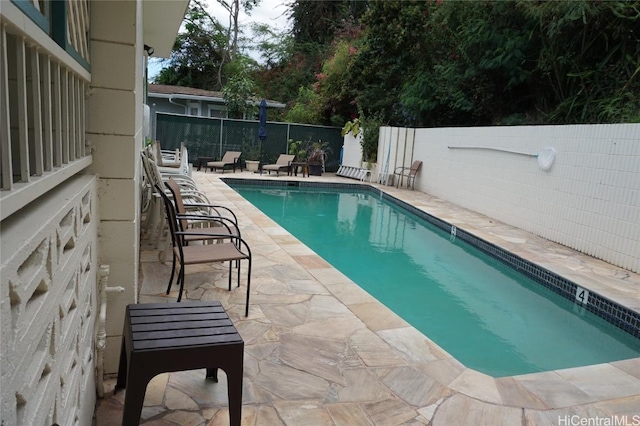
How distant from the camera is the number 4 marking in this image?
4609mm

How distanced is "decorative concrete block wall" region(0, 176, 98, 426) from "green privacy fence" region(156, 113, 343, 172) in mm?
12297

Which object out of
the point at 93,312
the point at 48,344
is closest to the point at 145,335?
the point at 93,312

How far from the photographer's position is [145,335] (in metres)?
1.86

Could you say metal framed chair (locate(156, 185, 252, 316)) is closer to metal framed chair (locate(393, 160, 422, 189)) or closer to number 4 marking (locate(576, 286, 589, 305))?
number 4 marking (locate(576, 286, 589, 305))

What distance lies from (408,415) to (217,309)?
108 centimetres

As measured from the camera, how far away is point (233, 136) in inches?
564

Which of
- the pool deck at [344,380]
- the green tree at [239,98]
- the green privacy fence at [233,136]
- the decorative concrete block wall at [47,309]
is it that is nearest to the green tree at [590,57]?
the pool deck at [344,380]

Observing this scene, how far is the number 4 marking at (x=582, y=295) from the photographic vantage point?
4609 mm

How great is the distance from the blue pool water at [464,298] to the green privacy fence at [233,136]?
20.9ft

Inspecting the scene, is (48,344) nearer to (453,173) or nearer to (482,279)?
(482,279)

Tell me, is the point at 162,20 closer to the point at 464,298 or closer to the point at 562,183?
the point at 464,298

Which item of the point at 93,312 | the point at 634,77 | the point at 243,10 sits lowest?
the point at 93,312

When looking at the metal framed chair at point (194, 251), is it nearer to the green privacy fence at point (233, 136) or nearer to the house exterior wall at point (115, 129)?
the house exterior wall at point (115, 129)

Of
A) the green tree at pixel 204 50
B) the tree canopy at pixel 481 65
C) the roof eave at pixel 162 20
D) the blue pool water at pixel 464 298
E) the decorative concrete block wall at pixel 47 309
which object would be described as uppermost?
the green tree at pixel 204 50
